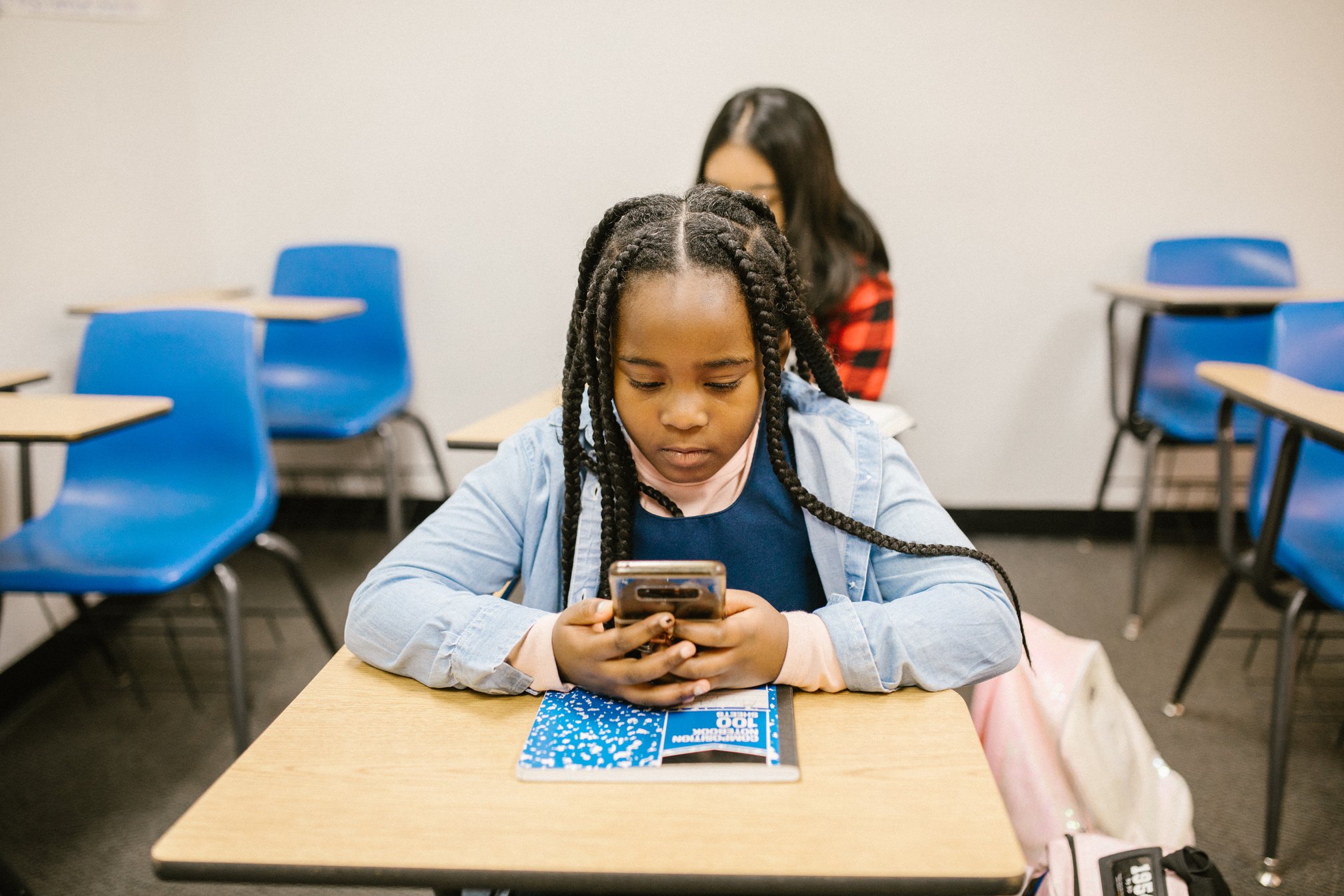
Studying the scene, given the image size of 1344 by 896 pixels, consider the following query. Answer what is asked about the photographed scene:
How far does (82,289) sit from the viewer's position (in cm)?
249

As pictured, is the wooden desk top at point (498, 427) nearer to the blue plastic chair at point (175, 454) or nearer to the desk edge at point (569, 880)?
the blue plastic chair at point (175, 454)

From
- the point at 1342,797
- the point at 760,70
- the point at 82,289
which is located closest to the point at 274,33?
the point at 82,289

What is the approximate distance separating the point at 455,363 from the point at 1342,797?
9.11ft

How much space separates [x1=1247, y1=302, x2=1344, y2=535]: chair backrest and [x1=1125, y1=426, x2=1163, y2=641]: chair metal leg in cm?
71

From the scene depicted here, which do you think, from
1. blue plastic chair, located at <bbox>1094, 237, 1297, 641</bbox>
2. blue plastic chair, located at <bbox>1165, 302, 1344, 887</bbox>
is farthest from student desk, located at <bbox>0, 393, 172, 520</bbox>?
blue plastic chair, located at <bbox>1094, 237, 1297, 641</bbox>

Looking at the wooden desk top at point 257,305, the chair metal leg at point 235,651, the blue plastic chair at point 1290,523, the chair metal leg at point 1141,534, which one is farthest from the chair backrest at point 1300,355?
the wooden desk top at point 257,305

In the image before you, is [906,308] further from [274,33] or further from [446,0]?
[274,33]

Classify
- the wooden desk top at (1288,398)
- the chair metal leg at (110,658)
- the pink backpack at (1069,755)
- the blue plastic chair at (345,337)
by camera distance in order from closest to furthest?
the pink backpack at (1069,755)
the wooden desk top at (1288,398)
the chair metal leg at (110,658)
the blue plastic chair at (345,337)

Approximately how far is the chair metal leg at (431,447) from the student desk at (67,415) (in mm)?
1328

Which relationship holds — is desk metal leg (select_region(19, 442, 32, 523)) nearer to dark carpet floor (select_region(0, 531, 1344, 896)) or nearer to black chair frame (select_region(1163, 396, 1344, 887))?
dark carpet floor (select_region(0, 531, 1344, 896))

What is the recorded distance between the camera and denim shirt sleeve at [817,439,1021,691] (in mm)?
797

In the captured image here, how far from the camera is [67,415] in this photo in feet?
4.83

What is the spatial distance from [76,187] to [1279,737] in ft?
10.6

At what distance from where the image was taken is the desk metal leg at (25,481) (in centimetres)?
191
